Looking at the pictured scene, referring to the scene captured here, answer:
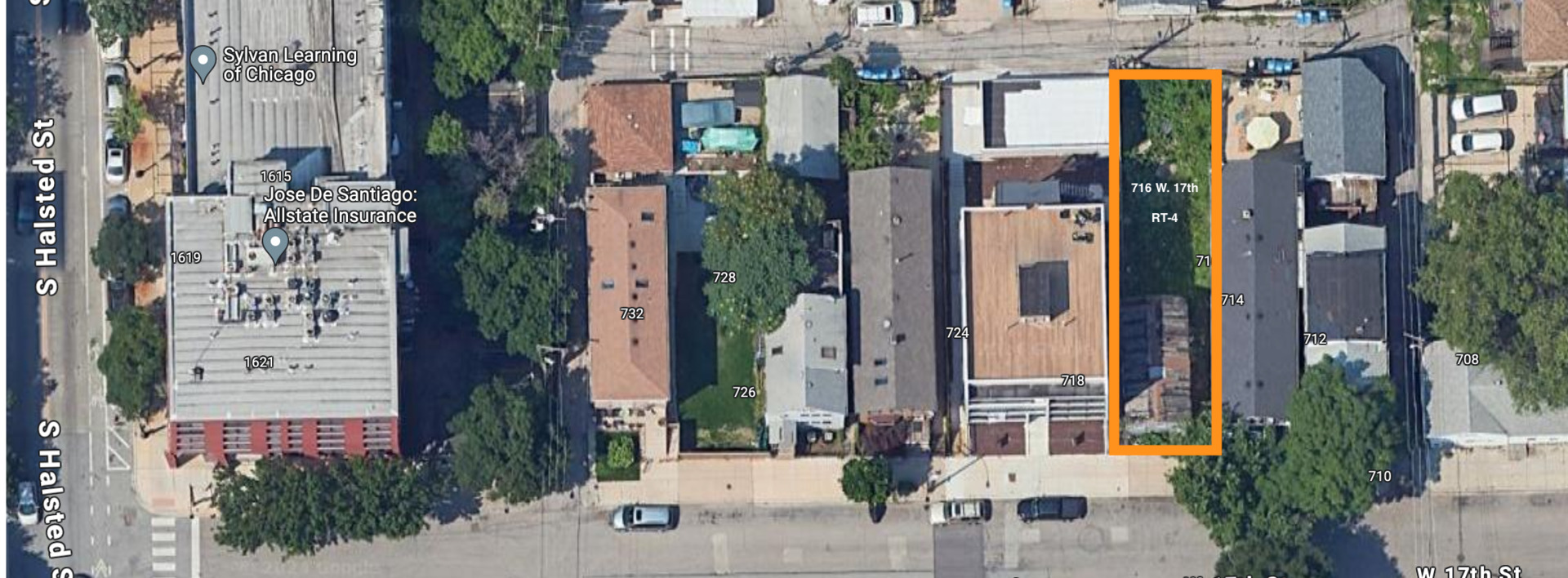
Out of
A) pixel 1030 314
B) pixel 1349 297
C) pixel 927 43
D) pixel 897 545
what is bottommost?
pixel 897 545

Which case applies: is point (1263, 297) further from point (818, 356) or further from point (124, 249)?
point (124, 249)

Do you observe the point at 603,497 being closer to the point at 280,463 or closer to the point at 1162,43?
the point at 280,463

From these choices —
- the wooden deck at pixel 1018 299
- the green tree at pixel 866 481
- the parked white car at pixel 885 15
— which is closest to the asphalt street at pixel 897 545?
the green tree at pixel 866 481

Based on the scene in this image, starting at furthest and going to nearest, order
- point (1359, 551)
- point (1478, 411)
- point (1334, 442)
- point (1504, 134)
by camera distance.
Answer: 1. point (1504, 134)
2. point (1359, 551)
3. point (1478, 411)
4. point (1334, 442)

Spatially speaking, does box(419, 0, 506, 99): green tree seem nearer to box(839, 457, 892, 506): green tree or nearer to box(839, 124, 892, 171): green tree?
box(839, 124, 892, 171): green tree

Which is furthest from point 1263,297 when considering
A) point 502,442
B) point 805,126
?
point 502,442

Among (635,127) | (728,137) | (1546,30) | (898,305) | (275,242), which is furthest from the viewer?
(728,137)

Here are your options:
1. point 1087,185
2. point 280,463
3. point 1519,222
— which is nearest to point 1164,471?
point 1087,185

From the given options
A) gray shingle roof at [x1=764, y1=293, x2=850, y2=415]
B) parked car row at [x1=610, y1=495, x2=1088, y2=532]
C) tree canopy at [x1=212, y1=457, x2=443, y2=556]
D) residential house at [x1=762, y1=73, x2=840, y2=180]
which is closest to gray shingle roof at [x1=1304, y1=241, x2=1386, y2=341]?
parked car row at [x1=610, y1=495, x2=1088, y2=532]

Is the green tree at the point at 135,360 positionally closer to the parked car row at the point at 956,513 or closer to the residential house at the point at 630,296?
the residential house at the point at 630,296
